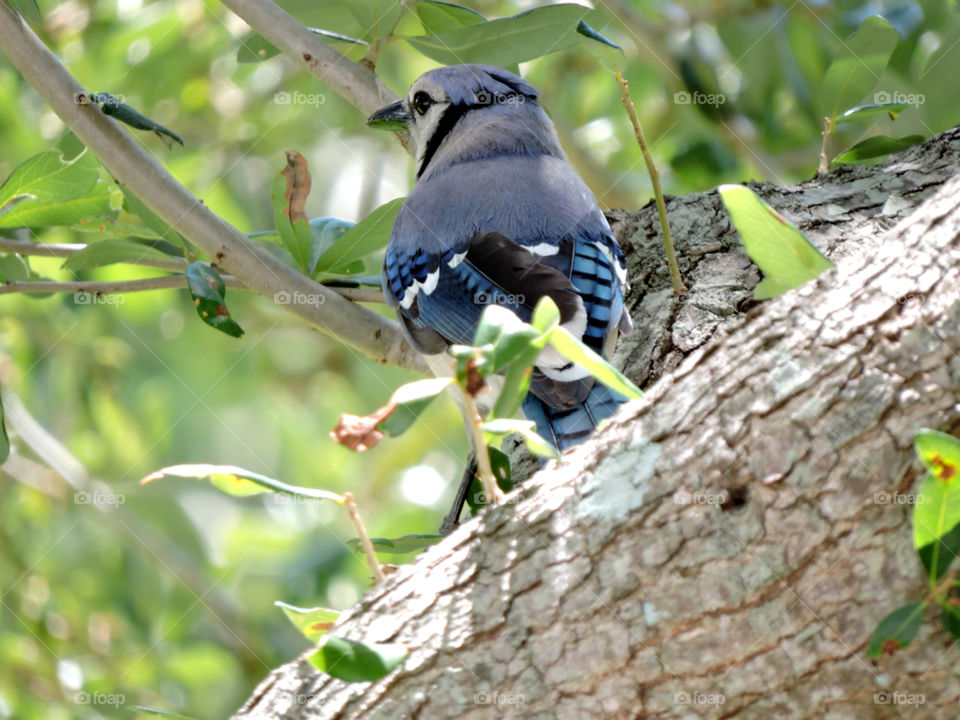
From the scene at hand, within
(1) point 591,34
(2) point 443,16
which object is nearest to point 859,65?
(1) point 591,34

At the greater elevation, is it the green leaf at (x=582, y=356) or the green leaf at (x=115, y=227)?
the green leaf at (x=115, y=227)

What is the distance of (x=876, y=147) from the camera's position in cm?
211

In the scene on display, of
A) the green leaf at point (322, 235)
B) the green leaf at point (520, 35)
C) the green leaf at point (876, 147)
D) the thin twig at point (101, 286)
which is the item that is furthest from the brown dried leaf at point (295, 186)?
the green leaf at point (876, 147)

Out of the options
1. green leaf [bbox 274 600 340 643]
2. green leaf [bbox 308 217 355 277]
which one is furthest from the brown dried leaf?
green leaf [bbox 274 600 340 643]

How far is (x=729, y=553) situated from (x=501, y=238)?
111 cm

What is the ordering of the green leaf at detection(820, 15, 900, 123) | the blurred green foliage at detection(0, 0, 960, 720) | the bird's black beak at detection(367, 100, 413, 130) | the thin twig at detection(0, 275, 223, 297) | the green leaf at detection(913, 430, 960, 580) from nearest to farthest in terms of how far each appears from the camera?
the green leaf at detection(913, 430, 960, 580) → the thin twig at detection(0, 275, 223, 297) → the green leaf at detection(820, 15, 900, 123) → the bird's black beak at detection(367, 100, 413, 130) → the blurred green foliage at detection(0, 0, 960, 720)

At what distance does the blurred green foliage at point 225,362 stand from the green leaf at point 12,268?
2.80 feet

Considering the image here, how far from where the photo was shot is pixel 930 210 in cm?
105

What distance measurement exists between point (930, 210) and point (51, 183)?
5.30 ft

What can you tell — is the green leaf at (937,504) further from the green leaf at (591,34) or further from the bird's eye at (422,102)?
the bird's eye at (422,102)

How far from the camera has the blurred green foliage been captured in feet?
10.0

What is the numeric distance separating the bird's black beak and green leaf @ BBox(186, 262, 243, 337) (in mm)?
656

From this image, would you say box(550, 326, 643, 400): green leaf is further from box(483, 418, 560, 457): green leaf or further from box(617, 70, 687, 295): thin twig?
box(617, 70, 687, 295): thin twig

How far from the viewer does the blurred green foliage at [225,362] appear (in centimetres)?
305
